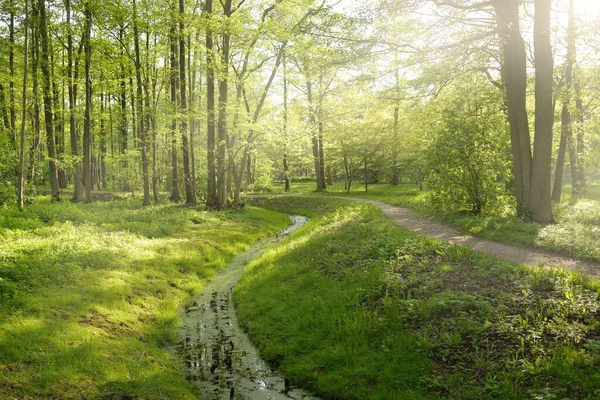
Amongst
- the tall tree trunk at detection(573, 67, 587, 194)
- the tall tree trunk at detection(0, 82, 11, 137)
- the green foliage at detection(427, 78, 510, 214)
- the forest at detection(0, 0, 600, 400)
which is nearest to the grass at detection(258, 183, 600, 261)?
the forest at detection(0, 0, 600, 400)

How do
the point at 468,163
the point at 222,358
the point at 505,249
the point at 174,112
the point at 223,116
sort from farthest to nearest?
1. the point at 223,116
2. the point at 174,112
3. the point at 468,163
4. the point at 505,249
5. the point at 222,358

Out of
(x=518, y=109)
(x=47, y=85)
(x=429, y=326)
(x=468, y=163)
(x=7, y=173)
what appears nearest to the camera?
(x=429, y=326)

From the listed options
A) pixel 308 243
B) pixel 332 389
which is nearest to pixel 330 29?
pixel 308 243

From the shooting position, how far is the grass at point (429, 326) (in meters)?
5.71

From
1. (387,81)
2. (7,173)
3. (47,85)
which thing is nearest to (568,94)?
(387,81)

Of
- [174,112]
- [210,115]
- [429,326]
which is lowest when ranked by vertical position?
[429,326]

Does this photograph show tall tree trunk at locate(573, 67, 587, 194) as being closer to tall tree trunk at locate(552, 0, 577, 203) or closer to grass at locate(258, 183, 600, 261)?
tall tree trunk at locate(552, 0, 577, 203)

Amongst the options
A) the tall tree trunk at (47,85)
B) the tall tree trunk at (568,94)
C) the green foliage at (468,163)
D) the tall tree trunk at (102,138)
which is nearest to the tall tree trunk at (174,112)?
the tall tree trunk at (47,85)

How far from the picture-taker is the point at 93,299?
9227 millimetres

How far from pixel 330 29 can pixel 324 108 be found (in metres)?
22.5

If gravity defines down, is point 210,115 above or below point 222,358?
above

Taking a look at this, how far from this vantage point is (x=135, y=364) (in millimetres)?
7270

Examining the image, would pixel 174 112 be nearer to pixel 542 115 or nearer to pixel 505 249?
pixel 542 115

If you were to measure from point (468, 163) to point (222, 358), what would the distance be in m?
12.4
